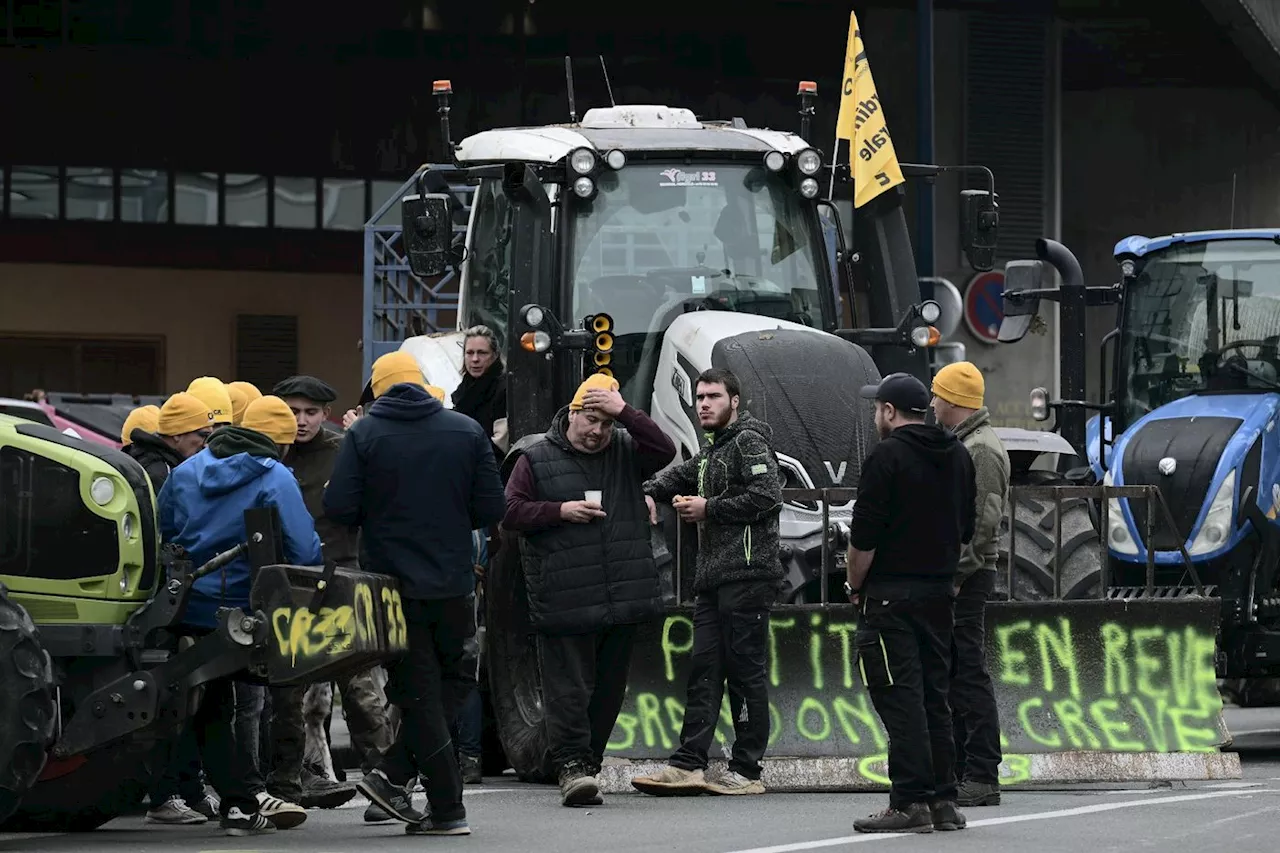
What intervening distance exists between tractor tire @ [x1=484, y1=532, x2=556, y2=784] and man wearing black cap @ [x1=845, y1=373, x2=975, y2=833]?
255cm

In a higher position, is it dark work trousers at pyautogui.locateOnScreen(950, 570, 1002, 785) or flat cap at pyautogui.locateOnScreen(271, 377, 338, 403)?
flat cap at pyautogui.locateOnScreen(271, 377, 338, 403)

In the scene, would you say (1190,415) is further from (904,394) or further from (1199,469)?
(904,394)

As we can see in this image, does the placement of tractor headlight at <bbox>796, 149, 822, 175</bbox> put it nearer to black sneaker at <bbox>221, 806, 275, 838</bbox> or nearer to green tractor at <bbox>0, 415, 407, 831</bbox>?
green tractor at <bbox>0, 415, 407, 831</bbox>

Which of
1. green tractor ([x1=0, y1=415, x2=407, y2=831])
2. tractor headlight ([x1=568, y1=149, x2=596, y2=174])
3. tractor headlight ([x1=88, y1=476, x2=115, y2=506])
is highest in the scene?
tractor headlight ([x1=568, y1=149, x2=596, y2=174])

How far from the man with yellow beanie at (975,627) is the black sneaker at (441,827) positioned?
227cm

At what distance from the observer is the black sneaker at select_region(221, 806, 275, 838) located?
33.1ft

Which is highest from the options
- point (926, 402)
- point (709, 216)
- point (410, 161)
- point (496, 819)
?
point (410, 161)

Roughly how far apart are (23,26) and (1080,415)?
15.1m

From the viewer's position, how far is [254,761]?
10.2 metres

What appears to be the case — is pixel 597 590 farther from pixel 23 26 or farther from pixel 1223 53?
pixel 1223 53

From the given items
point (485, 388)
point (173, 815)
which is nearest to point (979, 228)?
point (485, 388)

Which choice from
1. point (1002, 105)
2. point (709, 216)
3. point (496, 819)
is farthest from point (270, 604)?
point (1002, 105)

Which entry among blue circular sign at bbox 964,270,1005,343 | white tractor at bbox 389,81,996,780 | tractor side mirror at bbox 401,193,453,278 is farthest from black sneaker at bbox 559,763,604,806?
blue circular sign at bbox 964,270,1005,343

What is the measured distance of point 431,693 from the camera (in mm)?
9992
